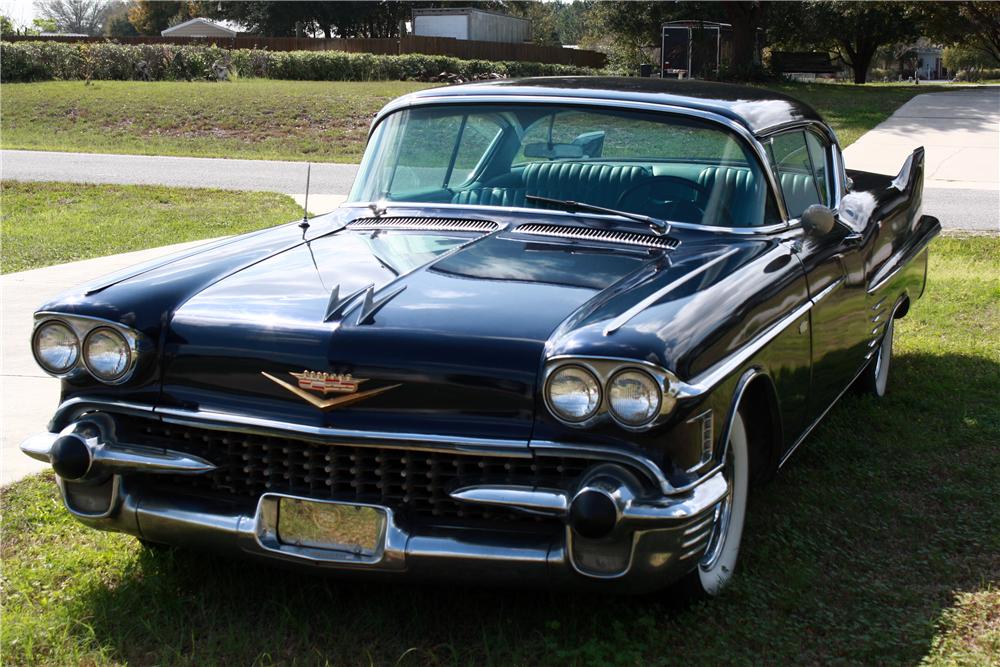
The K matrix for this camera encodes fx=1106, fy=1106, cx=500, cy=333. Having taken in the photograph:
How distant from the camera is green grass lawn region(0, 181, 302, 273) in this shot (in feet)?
30.5

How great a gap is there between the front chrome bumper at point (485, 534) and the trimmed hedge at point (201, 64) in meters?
26.0

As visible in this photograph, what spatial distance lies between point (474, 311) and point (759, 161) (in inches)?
60.5

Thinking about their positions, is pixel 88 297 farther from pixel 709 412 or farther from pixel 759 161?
pixel 759 161

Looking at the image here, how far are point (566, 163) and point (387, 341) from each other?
1.58 metres

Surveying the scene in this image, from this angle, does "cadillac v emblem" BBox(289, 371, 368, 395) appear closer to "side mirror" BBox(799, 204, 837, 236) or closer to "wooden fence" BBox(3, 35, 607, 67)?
"side mirror" BBox(799, 204, 837, 236)

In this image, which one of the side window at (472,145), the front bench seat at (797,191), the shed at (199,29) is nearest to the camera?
the front bench seat at (797,191)

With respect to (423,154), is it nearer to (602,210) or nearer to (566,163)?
(566,163)

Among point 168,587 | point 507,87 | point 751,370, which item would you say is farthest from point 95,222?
point 751,370

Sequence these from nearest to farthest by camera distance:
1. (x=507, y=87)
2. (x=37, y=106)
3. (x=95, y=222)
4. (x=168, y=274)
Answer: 1. (x=168, y=274)
2. (x=507, y=87)
3. (x=95, y=222)
4. (x=37, y=106)

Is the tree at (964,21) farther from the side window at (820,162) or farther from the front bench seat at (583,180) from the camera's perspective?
the front bench seat at (583,180)

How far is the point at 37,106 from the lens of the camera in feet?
78.1

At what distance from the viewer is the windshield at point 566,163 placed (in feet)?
13.0

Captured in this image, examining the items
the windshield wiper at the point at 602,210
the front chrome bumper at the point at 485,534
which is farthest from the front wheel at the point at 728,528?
the windshield wiper at the point at 602,210

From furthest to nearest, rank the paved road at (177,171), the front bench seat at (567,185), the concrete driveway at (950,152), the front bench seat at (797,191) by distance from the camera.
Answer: the paved road at (177,171), the concrete driveway at (950,152), the front bench seat at (797,191), the front bench seat at (567,185)
